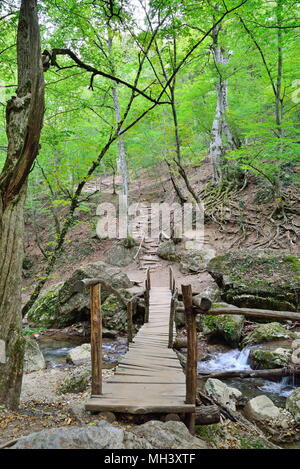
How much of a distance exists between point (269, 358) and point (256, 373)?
0.56 meters

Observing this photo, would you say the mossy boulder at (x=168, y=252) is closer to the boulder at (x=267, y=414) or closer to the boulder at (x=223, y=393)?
the boulder at (x=223, y=393)

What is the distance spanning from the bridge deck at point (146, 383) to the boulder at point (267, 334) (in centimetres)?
250

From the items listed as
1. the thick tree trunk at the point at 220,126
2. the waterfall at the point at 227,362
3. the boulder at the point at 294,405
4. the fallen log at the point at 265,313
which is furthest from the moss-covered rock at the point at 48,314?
the thick tree trunk at the point at 220,126

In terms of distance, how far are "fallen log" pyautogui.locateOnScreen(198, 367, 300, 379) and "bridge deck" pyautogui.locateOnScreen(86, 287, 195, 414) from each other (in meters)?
1.24

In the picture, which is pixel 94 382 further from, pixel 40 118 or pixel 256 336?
pixel 256 336

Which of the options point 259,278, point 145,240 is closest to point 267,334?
point 259,278

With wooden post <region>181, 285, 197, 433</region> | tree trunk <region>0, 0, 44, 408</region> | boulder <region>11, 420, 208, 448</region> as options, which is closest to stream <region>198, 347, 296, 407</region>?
wooden post <region>181, 285, 197, 433</region>

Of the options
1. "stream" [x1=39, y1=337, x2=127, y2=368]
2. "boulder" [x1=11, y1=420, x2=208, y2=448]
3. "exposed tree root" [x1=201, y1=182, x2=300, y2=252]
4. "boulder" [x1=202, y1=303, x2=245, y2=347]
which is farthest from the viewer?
"exposed tree root" [x1=201, y1=182, x2=300, y2=252]

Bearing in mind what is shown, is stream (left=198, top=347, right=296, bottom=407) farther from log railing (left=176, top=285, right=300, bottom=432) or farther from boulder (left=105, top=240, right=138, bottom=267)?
boulder (left=105, top=240, right=138, bottom=267)

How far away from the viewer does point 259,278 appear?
8938mm

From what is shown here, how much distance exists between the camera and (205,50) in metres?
15.0

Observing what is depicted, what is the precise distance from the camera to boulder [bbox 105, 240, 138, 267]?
15789 millimetres

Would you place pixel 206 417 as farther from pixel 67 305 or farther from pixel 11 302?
pixel 67 305
